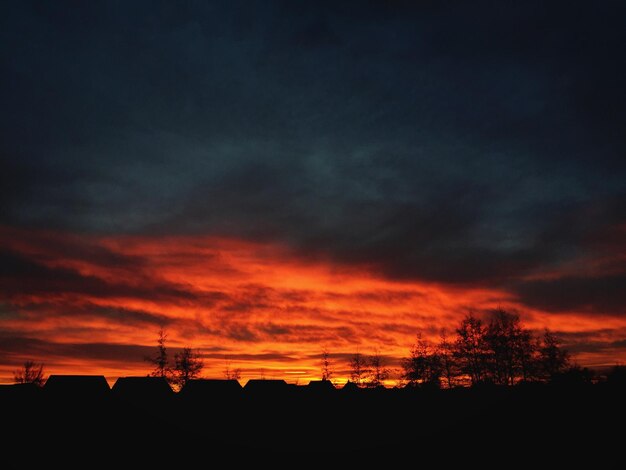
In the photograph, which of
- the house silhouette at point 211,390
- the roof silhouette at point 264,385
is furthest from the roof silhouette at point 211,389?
the roof silhouette at point 264,385

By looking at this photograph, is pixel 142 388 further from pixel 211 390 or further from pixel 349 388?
pixel 349 388

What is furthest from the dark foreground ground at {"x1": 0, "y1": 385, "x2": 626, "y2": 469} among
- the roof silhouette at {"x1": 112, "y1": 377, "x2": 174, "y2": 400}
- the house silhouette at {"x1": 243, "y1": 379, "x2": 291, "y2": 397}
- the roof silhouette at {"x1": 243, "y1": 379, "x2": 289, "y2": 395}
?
the roof silhouette at {"x1": 243, "y1": 379, "x2": 289, "y2": 395}

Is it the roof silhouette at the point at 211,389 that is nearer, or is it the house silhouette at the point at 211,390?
the house silhouette at the point at 211,390

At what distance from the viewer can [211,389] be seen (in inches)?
2346

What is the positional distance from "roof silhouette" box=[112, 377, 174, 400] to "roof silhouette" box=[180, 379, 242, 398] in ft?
9.42

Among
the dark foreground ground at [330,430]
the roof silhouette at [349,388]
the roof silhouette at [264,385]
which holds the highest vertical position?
the roof silhouette at [264,385]

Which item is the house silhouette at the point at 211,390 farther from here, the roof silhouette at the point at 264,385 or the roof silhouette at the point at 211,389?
the roof silhouette at the point at 264,385

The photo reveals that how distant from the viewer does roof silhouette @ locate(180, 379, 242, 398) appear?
57300 mm

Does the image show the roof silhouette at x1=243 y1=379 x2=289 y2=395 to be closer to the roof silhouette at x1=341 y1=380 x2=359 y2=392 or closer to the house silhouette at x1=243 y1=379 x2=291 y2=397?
the house silhouette at x1=243 y1=379 x2=291 y2=397

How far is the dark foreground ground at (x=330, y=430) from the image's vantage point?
33.3 meters

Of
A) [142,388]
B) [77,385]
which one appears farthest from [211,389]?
[77,385]

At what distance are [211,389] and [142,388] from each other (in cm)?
844

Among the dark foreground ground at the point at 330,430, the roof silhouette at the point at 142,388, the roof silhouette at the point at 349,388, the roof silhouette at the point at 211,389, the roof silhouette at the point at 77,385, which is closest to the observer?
the dark foreground ground at the point at 330,430

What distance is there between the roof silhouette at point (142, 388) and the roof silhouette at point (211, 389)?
2.87 metres
